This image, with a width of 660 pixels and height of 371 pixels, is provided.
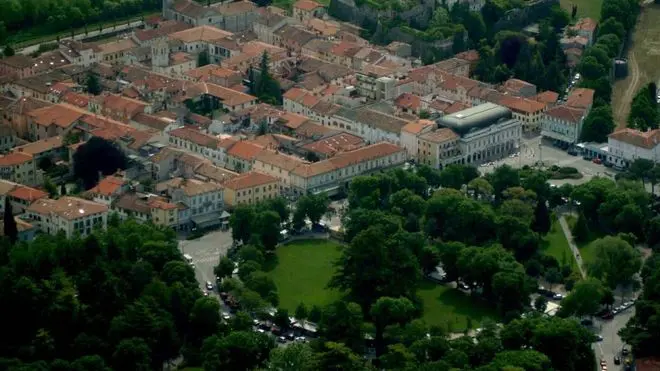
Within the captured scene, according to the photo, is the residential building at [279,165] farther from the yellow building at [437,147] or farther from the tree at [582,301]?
the tree at [582,301]

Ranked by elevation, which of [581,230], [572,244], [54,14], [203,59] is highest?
[581,230]

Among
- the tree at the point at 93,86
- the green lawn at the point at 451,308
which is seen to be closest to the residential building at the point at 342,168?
the green lawn at the point at 451,308

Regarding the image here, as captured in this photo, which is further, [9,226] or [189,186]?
[189,186]

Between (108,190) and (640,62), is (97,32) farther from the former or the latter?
(640,62)

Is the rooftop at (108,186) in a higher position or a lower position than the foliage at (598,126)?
lower

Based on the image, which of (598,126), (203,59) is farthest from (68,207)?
(598,126)

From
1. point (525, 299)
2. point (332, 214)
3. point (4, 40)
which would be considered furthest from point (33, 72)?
point (525, 299)
